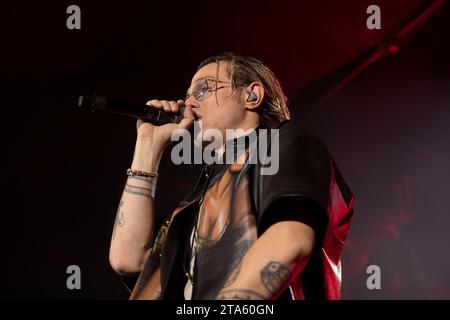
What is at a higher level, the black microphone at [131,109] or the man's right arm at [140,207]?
the black microphone at [131,109]

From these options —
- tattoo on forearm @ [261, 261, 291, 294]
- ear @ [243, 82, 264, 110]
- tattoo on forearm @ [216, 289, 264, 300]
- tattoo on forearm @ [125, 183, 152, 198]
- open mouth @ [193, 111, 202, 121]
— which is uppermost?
ear @ [243, 82, 264, 110]

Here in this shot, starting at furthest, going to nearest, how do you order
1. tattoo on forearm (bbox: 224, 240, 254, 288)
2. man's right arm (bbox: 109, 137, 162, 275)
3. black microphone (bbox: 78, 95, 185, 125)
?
man's right arm (bbox: 109, 137, 162, 275) → black microphone (bbox: 78, 95, 185, 125) → tattoo on forearm (bbox: 224, 240, 254, 288)

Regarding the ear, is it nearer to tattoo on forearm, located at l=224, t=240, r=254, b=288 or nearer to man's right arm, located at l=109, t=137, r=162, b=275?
man's right arm, located at l=109, t=137, r=162, b=275

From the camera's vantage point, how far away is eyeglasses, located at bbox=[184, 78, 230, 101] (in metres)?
1.73

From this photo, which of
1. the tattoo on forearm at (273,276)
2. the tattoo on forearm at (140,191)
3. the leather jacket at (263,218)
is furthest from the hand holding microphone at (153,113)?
the tattoo on forearm at (273,276)

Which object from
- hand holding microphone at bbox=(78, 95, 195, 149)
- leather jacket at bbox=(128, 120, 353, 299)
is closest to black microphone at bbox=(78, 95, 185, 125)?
hand holding microphone at bbox=(78, 95, 195, 149)

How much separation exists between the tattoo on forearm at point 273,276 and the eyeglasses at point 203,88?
24.9 inches

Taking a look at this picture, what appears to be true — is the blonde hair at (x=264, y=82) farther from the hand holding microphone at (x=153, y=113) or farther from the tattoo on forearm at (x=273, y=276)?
the tattoo on forearm at (x=273, y=276)

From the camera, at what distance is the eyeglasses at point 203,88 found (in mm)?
1732

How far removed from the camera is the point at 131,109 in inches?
68.4

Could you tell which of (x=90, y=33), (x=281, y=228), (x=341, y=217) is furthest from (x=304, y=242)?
(x=90, y=33)

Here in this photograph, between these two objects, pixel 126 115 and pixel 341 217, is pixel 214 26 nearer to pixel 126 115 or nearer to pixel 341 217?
pixel 126 115

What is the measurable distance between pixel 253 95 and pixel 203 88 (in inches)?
5.4

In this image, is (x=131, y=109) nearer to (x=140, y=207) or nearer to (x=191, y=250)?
(x=140, y=207)
